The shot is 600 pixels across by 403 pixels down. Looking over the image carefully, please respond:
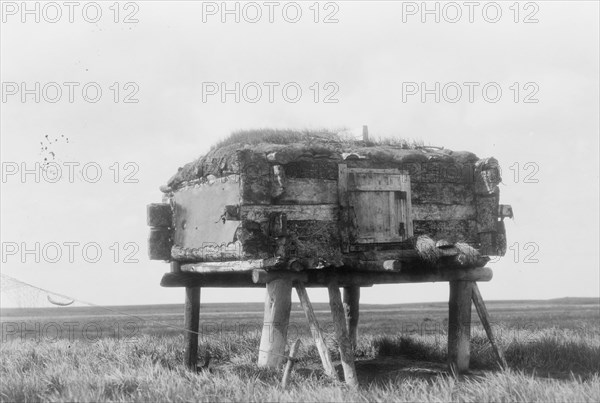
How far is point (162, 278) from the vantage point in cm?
1306

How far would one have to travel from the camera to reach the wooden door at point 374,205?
11.1m

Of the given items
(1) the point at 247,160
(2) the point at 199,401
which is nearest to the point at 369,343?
(1) the point at 247,160

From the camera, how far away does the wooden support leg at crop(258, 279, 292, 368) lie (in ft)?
35.6

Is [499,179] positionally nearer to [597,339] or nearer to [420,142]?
[420,142]

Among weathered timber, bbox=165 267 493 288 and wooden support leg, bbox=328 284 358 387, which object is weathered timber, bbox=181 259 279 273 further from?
wooden support leg, bbox=328 284 358 387

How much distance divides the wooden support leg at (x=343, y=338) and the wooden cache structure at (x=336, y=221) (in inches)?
0.7

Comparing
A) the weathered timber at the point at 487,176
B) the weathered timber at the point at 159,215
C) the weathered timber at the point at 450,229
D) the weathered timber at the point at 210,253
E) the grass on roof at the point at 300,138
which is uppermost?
the grass on roof at the point at 300,138

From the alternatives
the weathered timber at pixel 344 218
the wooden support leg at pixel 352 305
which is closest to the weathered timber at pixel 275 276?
the weathered timber at pixel 344 218

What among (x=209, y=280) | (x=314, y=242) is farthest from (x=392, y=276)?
(x=209, y=280)

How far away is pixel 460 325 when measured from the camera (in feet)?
39.5

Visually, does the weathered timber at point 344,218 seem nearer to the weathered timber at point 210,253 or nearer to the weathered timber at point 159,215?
the weathered timber at point 210,253

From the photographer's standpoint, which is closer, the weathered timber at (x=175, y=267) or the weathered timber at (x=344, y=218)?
the weathered timber at (x=344, y=218)

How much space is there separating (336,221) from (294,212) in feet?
2.15

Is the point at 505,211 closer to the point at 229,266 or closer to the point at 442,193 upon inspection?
the point at 442,193
